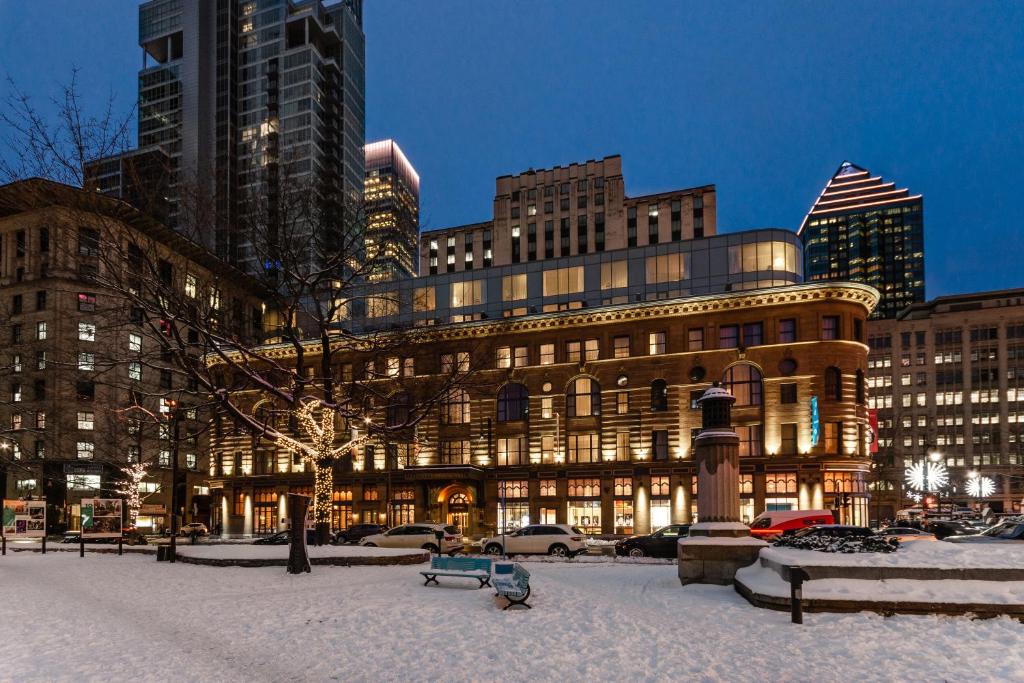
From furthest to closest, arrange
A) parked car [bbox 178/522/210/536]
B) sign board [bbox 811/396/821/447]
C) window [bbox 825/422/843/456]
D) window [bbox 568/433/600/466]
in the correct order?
1. window [bbox 568/433/600/466]
2. parked car [bbox 178/522/210/536]
3. window [bbox 825/422/843/456]
4. sign board [bbox 811/396/821/447]

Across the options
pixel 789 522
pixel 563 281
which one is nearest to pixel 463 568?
pixel 789 522

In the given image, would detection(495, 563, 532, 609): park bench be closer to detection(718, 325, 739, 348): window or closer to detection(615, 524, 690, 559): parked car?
detection(615, 524, 690, 559): parked car

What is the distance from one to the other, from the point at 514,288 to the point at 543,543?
1386 inches

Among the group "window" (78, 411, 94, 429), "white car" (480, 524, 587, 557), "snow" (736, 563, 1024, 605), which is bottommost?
"white car" (480, 524, 587, 557)

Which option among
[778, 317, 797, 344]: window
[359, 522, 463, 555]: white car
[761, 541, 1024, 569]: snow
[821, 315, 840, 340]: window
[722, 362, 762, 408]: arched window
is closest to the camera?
[761, 541, 1024, 569]: snow

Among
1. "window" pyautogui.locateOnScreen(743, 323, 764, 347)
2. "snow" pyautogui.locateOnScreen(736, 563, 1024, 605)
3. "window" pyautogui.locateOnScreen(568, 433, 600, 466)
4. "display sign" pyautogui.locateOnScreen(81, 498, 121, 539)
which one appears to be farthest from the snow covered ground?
"window" pyautogui.locateOnScreen(568, 433, 600, 466)

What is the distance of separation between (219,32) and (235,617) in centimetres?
14143

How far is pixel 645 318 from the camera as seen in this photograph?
55.5 meters

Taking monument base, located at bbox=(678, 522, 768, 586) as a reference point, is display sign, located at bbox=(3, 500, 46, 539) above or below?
below

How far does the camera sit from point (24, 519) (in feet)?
115

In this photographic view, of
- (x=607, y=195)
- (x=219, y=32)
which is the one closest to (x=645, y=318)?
(x=607, y=195)

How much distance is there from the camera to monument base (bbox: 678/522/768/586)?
18.6 m

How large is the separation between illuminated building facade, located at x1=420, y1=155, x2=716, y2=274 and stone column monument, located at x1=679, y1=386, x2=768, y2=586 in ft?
222

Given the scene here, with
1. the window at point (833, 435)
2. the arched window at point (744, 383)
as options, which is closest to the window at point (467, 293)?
the arched window at point (744, 383)
